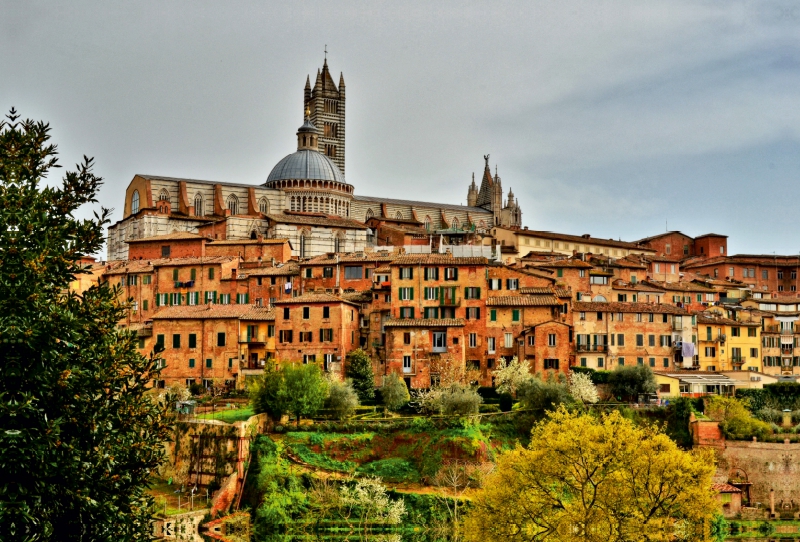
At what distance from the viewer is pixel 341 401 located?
4744 centimetres

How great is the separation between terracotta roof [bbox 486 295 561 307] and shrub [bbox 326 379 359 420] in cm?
1187

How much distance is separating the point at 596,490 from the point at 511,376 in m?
22.9

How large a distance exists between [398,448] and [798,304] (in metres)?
39.9

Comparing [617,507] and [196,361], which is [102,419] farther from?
[196,361]

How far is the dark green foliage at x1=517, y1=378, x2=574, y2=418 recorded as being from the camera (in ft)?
158

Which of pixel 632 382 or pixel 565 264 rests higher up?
pixel 565 264

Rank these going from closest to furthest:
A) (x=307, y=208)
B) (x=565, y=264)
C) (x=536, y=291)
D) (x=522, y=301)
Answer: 1. (x=522, y=301)
2. (x=536, y=291)
3. (x=565, y=264)
4. (x=307, y=208)

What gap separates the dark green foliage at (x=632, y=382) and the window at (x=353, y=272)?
61.3 feet

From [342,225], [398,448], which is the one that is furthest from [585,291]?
[342,225]

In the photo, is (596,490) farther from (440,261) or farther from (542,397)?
(440,261)

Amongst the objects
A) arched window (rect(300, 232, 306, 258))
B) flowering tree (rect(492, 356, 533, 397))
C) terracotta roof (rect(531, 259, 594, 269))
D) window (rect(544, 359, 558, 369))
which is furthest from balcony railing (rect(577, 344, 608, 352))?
arched window (rect(300, 232, 306, 258))

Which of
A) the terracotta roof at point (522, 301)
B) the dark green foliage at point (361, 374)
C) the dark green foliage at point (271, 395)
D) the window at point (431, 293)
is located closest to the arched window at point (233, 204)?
the window at point (431, 293)

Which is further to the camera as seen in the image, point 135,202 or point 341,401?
point 135,202

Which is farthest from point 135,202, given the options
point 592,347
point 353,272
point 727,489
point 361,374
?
point 727,489
